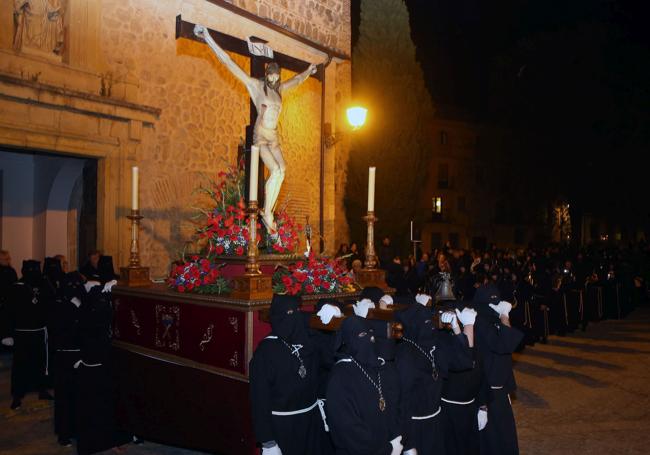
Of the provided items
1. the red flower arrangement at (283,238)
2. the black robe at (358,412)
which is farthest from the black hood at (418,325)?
Result: the red flower arrangement at (283,238)

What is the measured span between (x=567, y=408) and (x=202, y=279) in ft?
16.3

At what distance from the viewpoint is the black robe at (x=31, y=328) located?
7.62 m

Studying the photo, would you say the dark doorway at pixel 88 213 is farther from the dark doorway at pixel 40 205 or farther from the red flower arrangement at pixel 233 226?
the red flower arrangement at pixel 233 226

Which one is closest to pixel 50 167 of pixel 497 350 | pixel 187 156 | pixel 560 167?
pixel 187 156

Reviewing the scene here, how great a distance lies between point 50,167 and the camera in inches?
471

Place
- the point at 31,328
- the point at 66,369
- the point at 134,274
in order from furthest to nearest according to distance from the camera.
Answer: the point at 31,328 → the point at 134,274 → the point at 66,369

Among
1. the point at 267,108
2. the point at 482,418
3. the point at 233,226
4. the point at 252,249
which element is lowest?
the point at 482,418

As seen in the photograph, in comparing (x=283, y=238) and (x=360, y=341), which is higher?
(x=283, y=238)

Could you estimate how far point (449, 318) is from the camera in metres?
4.61

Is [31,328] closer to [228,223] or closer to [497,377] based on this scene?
[228,223]

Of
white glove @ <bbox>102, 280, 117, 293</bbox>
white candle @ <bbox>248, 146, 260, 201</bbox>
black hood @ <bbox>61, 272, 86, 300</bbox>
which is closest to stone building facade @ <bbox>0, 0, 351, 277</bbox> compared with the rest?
black hood @ <bbox>61, 272, 86, 300</bbox>

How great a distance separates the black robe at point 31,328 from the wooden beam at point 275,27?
22.7 feet

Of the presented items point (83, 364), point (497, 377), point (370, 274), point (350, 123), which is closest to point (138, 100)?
point (350, 123)

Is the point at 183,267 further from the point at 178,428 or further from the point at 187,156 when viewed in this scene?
the point at 187,156
